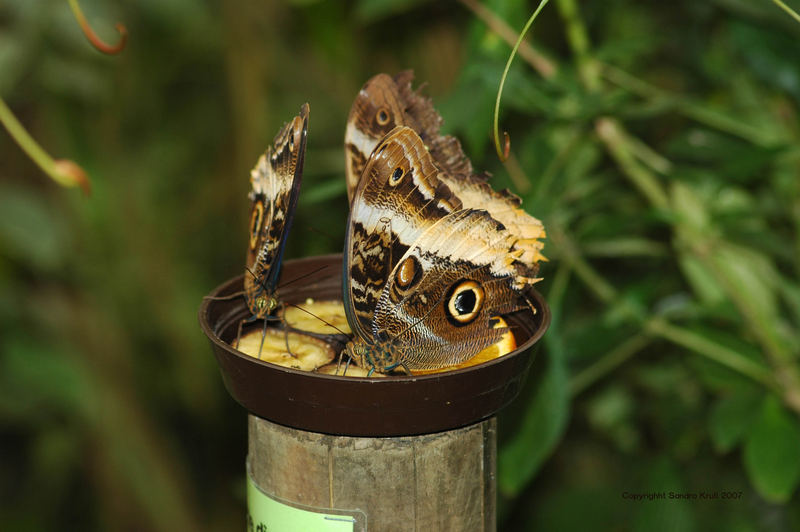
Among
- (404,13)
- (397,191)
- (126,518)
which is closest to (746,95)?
(404,13)

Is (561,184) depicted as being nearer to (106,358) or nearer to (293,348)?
(293,348)

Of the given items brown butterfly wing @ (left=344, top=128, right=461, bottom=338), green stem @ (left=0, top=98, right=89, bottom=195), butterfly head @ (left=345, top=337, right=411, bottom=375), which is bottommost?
butterfly head @ (left=345, top=337, right=411, bottom=375)

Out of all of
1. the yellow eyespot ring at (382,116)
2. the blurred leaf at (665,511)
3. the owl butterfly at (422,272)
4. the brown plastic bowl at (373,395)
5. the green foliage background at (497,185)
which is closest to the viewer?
the brown plastic bowl at (373,395)

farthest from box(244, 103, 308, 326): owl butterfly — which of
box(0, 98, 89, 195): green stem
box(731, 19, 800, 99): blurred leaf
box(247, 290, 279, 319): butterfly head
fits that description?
box(731, 19, 800, 99): blurred leaf

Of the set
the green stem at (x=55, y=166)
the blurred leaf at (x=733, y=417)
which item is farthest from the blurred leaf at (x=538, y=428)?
the green stem at (x=55, y=166)

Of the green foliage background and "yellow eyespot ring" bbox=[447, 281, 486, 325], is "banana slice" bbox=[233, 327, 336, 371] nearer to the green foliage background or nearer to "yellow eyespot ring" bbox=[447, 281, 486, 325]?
"yellow eyespot ring" bbox=[447, 281, 486, 325]

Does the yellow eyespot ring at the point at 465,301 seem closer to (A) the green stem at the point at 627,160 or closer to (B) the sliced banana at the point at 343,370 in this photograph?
(B) the sliced banana at the point at 343,370
